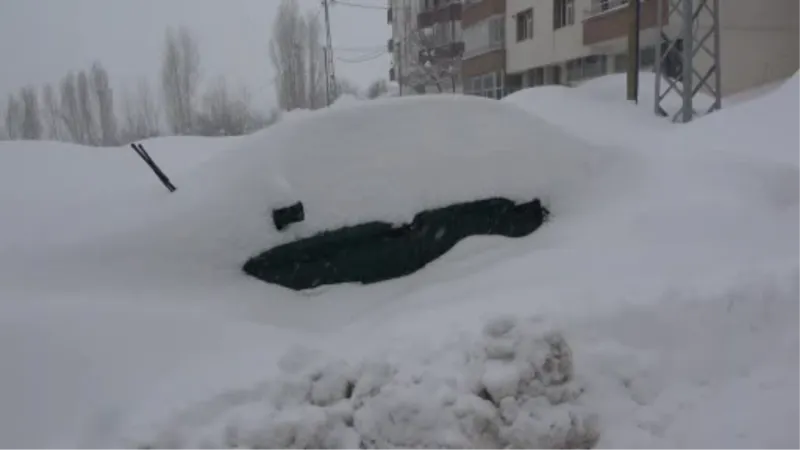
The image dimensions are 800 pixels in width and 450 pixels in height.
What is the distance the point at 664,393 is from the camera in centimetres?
368

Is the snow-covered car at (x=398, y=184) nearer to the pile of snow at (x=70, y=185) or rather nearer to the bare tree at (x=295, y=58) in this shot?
the pile of snow at (x=70, y=185)

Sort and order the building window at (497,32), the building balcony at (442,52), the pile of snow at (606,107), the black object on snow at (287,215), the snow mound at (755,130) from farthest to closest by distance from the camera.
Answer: the building balcony at (442,52), the building window at (497,32), the pile of snow at (606,107), the snow mound at (755,130), the black object on snow at (287,215)

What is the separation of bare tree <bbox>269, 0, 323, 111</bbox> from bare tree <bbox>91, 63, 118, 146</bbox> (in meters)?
9.86

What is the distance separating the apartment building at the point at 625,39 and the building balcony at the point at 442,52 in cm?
466

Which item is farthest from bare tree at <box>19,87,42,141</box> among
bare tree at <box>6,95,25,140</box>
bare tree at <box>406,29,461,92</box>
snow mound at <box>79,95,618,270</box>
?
snow mound at <box>79,95,618,270</box>

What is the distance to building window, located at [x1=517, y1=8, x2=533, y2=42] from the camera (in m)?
28.3

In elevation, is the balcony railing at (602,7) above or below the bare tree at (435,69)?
above

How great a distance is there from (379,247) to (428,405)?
5.06 feet

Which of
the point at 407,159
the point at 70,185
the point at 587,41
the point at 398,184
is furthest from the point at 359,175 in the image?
the point at 587,41

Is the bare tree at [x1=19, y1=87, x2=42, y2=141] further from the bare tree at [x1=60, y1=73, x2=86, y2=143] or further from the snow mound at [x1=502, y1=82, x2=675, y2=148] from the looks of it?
the snow mound at [x1=502, y1=82, x2=675, y2=148]

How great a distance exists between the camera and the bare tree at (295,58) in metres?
44.2

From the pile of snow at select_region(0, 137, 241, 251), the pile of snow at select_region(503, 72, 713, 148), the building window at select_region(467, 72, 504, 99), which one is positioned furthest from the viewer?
the building window at select_region(467, 72, 504, 99)

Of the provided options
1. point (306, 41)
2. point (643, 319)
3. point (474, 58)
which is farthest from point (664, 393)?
point (306, 41)

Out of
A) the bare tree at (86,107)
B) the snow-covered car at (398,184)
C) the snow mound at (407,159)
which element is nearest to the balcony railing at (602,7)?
the snow mound at (407,159)
